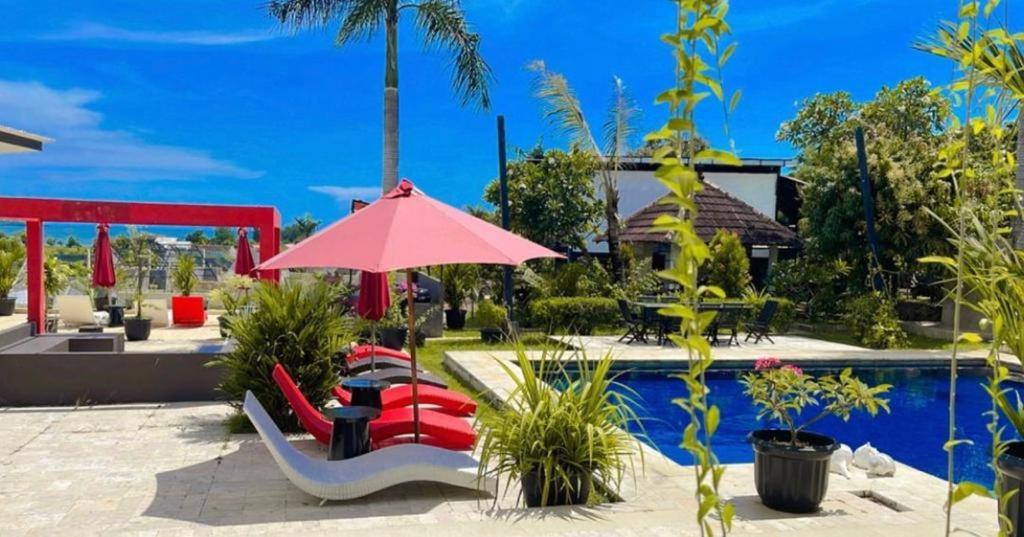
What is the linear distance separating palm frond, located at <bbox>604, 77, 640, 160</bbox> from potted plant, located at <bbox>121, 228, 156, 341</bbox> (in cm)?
1278

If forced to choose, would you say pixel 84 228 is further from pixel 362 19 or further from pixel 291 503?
pixel 291 503

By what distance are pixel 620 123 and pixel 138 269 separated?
1393 centimetres

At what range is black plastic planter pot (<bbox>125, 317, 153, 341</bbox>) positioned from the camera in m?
13.7

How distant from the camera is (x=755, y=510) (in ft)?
16.2

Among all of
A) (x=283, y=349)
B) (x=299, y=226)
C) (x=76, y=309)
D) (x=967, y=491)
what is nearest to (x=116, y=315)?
(x=76, y=309)

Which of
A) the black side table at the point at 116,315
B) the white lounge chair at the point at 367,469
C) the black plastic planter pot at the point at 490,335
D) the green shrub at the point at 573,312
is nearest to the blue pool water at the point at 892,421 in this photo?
the white lounge chair at the point at 367,469

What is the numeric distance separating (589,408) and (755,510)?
1.31 m

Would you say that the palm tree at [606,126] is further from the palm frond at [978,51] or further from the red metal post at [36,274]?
the palm frond at [978,51]

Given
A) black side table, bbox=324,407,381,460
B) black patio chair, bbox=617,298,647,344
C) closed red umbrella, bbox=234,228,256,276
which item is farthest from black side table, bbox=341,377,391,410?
closed red umbrella, bbox=234,228,256,276

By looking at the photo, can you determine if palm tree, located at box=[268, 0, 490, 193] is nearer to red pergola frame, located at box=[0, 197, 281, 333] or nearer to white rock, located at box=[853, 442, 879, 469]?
red pergola frame, located at box=[0, 197, 281, 333]

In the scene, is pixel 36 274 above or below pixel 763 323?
above

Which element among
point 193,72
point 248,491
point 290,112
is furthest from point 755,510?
point 290,112

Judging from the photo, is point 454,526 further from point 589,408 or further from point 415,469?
point 589,408

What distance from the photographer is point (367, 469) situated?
16.8 feet
